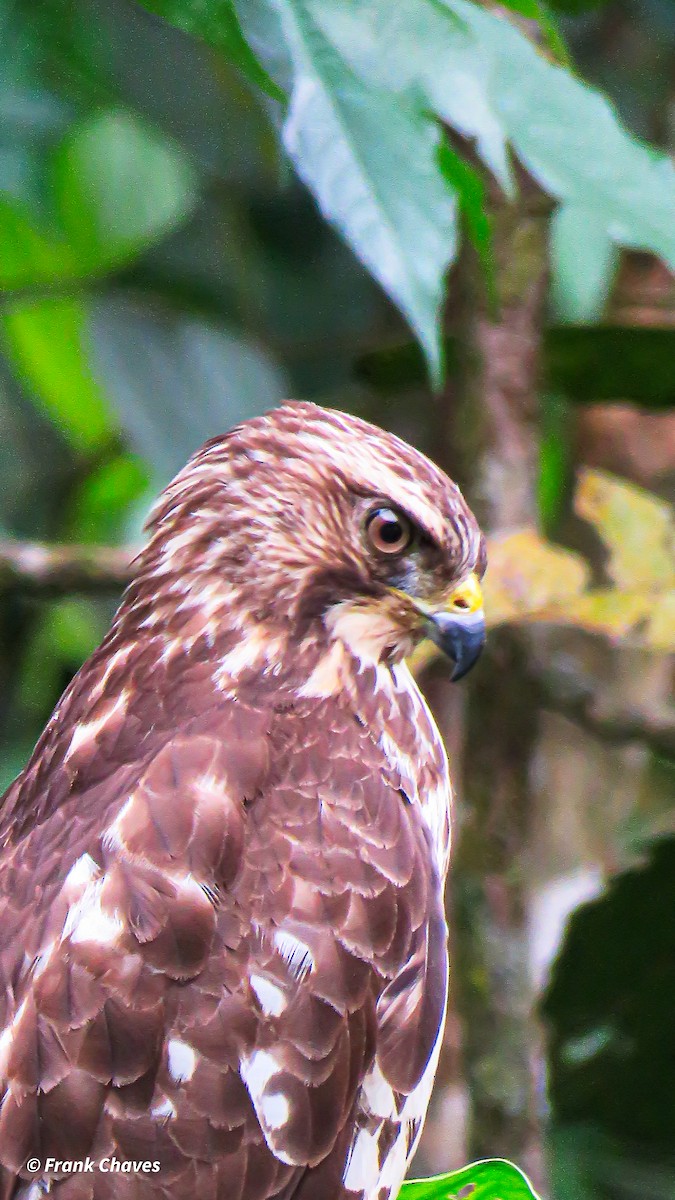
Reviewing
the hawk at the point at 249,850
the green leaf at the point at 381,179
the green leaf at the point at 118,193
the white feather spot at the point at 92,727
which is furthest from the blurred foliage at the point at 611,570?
the green leaf at the point at 381,179

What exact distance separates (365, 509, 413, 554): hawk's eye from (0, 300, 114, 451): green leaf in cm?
155

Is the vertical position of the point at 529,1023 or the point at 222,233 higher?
the point at 222,233

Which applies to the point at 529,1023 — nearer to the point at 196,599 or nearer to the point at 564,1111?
the point at 564,1111

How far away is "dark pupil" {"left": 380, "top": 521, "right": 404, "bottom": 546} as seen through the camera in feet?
5.07

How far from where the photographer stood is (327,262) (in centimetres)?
300

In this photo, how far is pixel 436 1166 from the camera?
2881 mm

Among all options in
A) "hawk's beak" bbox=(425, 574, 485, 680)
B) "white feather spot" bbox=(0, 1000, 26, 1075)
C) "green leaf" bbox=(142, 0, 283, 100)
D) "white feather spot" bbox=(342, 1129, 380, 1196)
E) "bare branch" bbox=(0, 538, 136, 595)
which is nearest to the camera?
"green leaf" bbox=(142, 0, 283, 100)

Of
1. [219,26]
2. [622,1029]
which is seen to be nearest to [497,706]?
[622,1029]

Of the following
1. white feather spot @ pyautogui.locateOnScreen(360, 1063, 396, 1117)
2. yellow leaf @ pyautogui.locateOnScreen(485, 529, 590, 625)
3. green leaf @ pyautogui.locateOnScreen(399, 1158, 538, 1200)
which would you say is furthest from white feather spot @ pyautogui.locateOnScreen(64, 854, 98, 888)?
yellow leaf @ pyautogui.locateOnScreen(485, 529, 590, 625)

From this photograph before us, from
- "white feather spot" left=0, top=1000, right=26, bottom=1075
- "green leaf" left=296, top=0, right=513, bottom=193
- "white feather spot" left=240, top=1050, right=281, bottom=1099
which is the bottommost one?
"white feather spot" left=240, top=1050, right=281, bottom=1099

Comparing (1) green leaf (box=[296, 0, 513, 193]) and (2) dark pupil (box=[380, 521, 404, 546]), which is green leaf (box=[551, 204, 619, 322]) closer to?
(2) dark pupil (box=[380, 521, 404, 546])

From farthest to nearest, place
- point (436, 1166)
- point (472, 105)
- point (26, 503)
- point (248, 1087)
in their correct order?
point (26, 503) < point (436, 1166) < point (248, 1087) < point (472, 105)

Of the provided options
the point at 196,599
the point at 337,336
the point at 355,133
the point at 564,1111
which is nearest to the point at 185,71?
the point at 337,336

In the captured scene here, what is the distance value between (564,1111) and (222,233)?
1880mm
